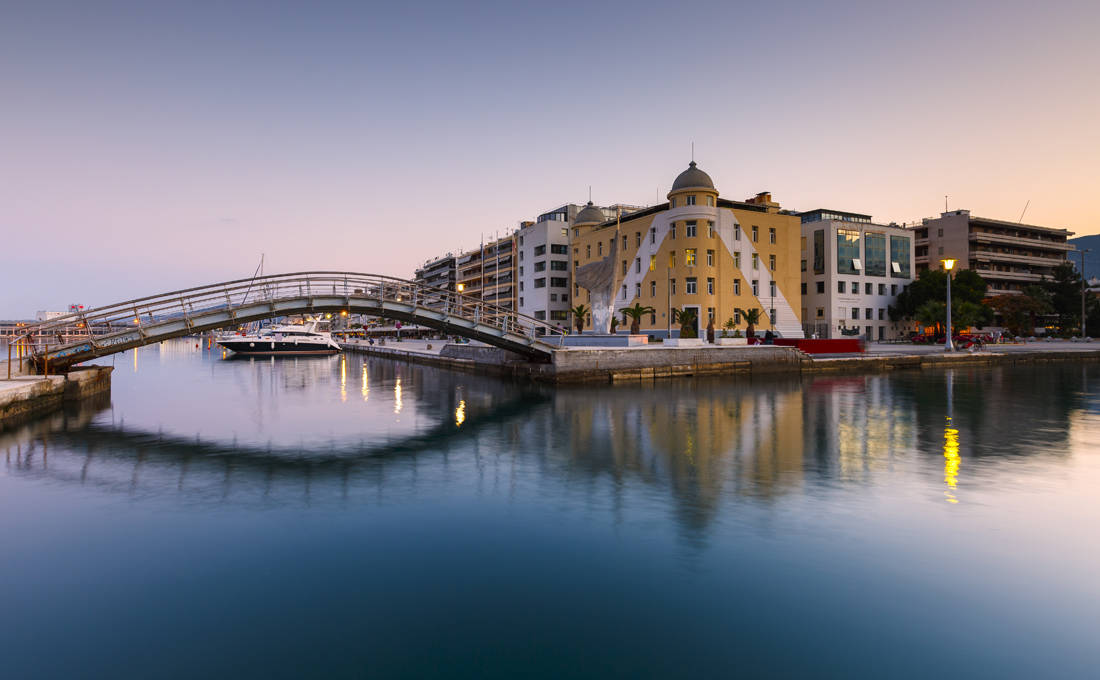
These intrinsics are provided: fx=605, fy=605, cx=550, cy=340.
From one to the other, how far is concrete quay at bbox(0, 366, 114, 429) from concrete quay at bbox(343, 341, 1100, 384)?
21607 mm

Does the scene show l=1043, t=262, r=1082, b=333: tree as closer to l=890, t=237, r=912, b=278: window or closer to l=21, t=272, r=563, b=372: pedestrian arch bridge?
l=890, t=237, r=912, b=278: window

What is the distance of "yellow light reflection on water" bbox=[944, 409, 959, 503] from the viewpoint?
11.5 meters

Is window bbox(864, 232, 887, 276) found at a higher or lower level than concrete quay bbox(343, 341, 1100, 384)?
higher

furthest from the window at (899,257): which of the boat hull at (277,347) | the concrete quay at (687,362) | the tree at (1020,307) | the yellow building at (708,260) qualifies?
the boat hull at (277,347)

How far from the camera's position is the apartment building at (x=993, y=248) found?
8888 centimetres

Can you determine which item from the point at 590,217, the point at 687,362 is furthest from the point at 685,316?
the point at 590,217

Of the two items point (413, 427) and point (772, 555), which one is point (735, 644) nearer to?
point (772, 555)

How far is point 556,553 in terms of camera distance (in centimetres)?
832

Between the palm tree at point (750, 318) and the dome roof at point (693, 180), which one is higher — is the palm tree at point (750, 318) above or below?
below

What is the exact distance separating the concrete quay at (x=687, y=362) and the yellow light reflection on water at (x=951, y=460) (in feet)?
58.9

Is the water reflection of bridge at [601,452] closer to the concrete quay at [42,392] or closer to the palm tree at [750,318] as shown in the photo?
the concrete quay at [42,392]

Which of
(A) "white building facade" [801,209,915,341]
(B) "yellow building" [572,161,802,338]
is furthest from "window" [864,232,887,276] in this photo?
(B) "yellow building" [572,161,802,338]

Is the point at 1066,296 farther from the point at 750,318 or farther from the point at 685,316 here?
the point at 685,316

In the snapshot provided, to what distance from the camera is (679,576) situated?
746 cm
